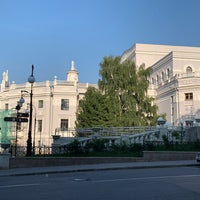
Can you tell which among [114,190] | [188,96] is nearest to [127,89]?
[188,96]

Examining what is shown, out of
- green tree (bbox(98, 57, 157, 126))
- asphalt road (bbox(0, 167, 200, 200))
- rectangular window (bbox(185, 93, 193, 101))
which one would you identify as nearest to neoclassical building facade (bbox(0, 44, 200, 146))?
rectangular window (bbox(185, 93, 193, 101))

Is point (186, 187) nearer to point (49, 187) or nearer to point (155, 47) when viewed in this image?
point (49, 187)

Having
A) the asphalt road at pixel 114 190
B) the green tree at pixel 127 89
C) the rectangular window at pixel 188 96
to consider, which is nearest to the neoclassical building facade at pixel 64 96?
the rectangular window at pixel 188 96

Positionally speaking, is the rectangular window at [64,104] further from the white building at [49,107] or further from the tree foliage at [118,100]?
the tree foliage at [118,100]

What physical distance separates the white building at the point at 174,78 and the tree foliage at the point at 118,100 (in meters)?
4.70

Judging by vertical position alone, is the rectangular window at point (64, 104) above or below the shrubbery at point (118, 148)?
above

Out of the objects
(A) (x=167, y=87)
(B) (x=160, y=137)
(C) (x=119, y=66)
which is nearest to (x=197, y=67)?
(A) (x=167, y=87)

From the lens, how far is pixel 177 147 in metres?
26.0

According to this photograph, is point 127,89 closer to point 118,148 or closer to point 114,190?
point 118,148

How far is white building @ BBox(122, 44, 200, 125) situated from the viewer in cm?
5019

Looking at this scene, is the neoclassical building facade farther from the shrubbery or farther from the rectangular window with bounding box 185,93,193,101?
the shrubbery

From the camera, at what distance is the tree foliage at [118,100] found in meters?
46.8

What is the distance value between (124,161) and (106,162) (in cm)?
113

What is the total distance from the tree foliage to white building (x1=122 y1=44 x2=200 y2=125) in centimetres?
A: 470
